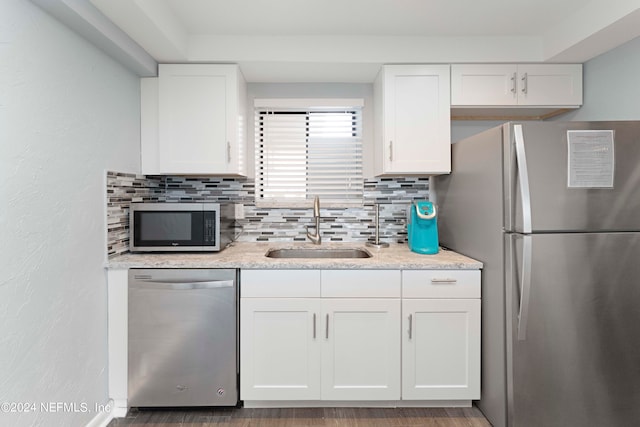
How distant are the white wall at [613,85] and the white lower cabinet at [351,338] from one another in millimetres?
1415

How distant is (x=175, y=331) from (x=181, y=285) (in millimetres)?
257

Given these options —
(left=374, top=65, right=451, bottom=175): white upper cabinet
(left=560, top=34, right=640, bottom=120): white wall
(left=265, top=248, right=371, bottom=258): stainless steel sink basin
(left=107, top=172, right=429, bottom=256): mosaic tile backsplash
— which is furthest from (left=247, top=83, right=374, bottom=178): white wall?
(left=560, top=34, right=640, bottom=120): white wall

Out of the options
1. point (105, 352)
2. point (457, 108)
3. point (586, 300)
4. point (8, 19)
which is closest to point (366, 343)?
point (586, 300)

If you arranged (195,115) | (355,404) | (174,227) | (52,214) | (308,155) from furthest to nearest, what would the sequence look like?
(308,155)
(195,115)
(174,227)
(355,404)
(52,214)

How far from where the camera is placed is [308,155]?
2.72 metres

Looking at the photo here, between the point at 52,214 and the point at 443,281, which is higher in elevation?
the point at 52,214

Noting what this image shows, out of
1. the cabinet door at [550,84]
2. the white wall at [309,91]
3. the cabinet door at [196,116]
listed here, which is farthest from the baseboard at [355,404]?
the cabinet door at [550,84]

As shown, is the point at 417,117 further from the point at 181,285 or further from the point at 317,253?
the point at 181,285

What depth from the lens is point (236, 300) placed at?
1.92 meters

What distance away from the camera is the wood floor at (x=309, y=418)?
1.87 m

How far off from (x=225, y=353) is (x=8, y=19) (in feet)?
5.74

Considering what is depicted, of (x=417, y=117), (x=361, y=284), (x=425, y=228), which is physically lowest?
(x=361, y=284)

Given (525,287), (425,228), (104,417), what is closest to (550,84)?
(425,228)

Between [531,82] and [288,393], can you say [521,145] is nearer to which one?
[531,82]
